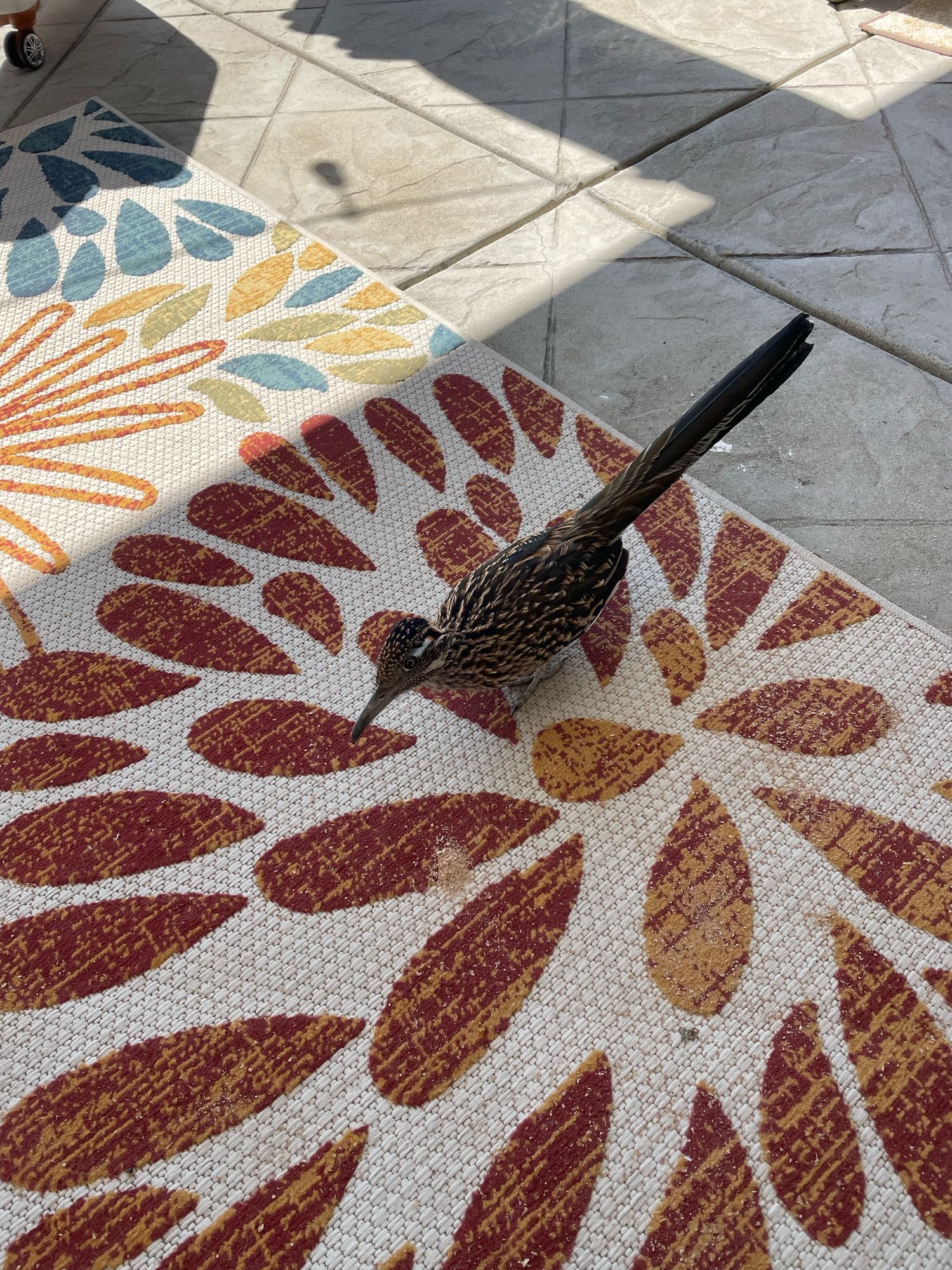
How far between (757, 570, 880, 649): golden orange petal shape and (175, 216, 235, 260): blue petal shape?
2287 millimetres

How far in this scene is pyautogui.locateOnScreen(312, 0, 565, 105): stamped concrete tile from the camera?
4.16 m

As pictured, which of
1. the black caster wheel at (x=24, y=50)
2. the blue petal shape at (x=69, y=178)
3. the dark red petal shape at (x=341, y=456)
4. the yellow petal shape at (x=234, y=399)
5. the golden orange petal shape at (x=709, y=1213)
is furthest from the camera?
the black caster wheel at (x=24, y=50)

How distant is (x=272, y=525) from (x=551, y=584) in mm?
919

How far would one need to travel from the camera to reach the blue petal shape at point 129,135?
13.1 feet

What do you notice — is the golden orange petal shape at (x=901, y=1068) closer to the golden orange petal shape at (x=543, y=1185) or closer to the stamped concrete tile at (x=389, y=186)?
the golden orange petal shape at (x=543, y=1185)

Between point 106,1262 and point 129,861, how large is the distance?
2.28 ft

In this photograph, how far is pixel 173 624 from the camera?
237 centimetres

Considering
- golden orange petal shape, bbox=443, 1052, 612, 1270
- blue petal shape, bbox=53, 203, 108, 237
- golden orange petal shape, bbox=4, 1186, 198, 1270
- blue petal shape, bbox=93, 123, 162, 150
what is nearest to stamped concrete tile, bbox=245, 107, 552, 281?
blue petal shape, bbox=93, 123, 162, 150

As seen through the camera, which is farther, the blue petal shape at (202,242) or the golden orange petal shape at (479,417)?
the blue petal shape at (202,242)

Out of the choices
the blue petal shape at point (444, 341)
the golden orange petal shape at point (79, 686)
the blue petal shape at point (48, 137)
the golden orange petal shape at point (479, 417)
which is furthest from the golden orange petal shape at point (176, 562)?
the blue petal shape at point (48, 137)

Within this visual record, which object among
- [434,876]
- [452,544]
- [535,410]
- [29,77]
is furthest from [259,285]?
[29,77]

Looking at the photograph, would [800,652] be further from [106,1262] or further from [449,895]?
[106,1262]

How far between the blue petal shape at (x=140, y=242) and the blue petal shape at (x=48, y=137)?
0.67m

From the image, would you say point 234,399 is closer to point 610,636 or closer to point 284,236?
point 284,236
